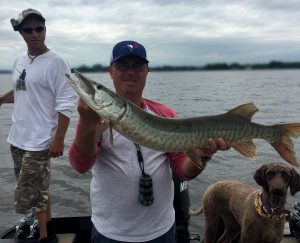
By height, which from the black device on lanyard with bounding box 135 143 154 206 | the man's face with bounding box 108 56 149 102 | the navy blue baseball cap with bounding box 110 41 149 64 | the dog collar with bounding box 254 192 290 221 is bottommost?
the dog collar with bounding box 254 192 290 221

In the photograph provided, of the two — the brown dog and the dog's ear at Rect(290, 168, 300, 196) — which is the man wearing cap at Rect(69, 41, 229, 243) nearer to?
the brown dog

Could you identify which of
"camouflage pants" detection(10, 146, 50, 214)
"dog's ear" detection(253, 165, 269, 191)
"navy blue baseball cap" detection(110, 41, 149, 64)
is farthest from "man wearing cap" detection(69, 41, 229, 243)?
"dog's ear" detection(253, 165, 269, 191)

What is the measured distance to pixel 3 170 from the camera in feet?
47.7

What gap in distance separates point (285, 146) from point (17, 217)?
784 centimetres

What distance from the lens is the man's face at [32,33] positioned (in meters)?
5.61

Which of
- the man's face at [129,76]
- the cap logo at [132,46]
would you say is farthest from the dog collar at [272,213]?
the cap logo at [132,46]

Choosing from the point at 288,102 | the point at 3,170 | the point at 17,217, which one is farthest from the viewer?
the point at 288,102

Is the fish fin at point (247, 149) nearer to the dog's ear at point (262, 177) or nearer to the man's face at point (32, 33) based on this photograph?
the dog's ear at point (262, 177)

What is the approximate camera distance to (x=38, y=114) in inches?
218

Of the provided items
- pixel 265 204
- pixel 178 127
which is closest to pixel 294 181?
pixel 265 204

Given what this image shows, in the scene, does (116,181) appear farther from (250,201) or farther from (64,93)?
(250,201)

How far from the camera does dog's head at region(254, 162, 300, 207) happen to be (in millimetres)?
5656

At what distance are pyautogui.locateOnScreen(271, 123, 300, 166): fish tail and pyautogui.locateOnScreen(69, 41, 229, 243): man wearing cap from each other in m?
0.60

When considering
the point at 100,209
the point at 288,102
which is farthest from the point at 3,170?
the point at 288,102
